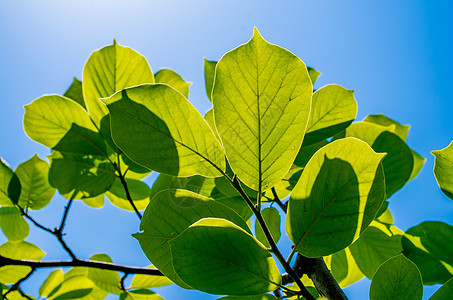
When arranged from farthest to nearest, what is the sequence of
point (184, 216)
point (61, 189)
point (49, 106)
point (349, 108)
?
point (61, 189)
point (49, 106)
point (349, 108)
point (184, 216)

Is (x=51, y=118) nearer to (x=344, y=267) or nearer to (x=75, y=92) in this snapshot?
(x=75, y=92)

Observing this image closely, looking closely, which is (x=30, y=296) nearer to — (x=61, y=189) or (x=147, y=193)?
(x=61, y=189)

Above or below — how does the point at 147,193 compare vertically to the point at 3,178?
below

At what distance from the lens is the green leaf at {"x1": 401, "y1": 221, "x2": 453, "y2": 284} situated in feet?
2.83

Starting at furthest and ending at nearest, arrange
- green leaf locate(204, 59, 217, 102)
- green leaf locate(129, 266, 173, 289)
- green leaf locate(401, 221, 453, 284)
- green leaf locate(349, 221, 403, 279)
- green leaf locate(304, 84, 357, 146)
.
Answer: green leaf locate(129, 266, 173, 289), green leaf locate(204, 59, 217, 102), green leaf locate(349, 221, 403, 279), green leaf locate(304, 84, 357, 146), green leaf locate(401, 221, 453, 284)

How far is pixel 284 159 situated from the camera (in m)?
0.69

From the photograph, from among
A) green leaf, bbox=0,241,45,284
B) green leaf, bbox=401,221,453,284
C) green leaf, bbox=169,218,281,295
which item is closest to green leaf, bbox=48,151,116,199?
green leaf, bbox=0,241,45,284

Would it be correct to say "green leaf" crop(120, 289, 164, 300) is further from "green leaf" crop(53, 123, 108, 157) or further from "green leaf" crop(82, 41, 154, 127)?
"green leaf" crop(82, 41, 154, 127)

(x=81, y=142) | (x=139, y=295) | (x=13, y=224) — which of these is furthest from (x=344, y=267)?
(x=13, y=224)

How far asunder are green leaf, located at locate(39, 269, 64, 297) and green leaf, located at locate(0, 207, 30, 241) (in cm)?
21

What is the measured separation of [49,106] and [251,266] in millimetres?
880

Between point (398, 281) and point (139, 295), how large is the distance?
103 centimetres

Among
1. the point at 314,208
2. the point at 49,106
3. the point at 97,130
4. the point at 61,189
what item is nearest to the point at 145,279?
the point at 61,189

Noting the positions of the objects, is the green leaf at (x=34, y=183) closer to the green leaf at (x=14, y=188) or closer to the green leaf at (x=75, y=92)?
the green leaf at (x=14, y=188)
